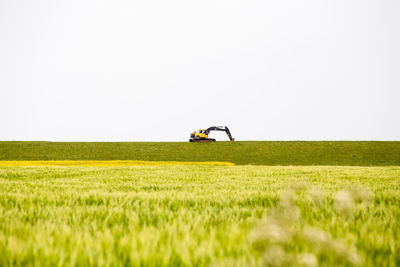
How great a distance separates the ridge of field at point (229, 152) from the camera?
3250cm

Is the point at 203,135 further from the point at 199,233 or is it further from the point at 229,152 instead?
the point at 199,233

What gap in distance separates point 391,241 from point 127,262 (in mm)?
1873

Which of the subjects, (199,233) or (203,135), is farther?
(203,135)

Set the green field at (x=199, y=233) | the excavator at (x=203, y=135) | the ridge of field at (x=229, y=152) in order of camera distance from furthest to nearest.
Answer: the excavator at (x=203, y=135) → the ridge of field at (x=229, y=152) → the green field at (x=199, y=233)

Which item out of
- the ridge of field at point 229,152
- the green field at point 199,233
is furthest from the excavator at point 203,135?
the green field at point 199,233

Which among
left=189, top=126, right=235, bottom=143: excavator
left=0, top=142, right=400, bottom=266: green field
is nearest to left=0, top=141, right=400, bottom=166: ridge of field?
left=189, top=126, right=235, bottom=143: excavator

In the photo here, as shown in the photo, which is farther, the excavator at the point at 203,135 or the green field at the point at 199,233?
the excavator at the point at 203,135

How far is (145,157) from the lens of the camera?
3453cm

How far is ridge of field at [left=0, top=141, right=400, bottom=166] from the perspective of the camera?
3250cm

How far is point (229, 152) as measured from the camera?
121 feet

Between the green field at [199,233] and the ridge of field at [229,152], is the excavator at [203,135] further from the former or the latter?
the green field at [199,233]

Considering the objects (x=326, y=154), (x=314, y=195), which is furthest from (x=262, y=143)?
(x=314, y=195)

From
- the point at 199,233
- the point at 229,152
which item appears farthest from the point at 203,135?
the point at 199,233

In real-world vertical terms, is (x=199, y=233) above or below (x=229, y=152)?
above
